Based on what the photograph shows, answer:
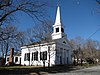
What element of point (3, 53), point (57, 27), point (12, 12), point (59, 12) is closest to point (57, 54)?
Answer: point (57, 27)

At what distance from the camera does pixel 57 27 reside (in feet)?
147

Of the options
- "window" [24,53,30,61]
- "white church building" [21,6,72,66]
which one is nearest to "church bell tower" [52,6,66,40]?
"white church building" [21,6,72,66]

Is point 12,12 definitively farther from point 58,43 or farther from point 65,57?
point 65,57

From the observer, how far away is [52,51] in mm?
38375

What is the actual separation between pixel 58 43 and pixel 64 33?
684cm

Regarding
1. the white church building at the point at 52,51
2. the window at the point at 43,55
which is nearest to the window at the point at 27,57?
the white church building at the point at 52,51

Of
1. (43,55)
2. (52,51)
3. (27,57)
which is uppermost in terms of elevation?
(52,51)

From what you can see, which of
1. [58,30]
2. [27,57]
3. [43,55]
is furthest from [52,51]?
[58,30]

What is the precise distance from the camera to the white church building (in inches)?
1500

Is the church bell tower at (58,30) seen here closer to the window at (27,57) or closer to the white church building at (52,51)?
the white church building at (52,51)

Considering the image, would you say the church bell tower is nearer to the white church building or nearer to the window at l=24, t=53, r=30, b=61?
the white church building

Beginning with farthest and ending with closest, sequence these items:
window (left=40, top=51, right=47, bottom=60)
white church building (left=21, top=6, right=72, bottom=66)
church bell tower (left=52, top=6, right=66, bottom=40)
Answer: church bell tower (left=52, top=6, right=66, bottom=40) → window (left=40, top=51, right=47, bottom=60) → white church building (left=21, top=6, right=72, bottom=66)

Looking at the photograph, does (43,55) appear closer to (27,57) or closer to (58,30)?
(27,57)

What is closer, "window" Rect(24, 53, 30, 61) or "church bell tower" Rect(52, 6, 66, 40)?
"window" Rect(24, 53, 30, 61)
